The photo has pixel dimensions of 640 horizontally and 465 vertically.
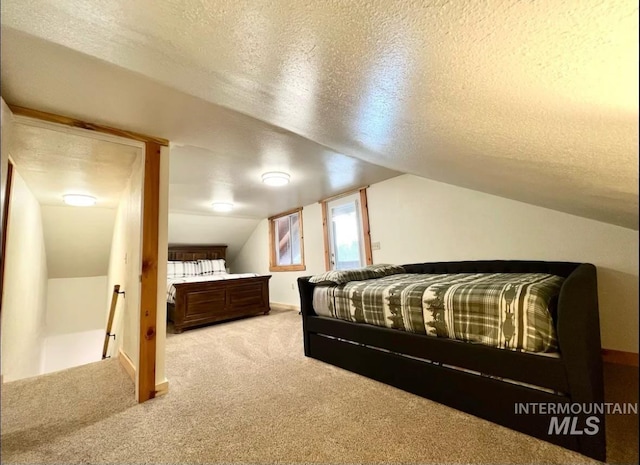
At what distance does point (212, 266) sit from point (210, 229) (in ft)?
2.53

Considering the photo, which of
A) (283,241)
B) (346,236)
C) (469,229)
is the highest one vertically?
(283,241)

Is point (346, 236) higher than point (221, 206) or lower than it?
lower

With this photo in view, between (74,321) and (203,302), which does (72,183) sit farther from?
(74,321)

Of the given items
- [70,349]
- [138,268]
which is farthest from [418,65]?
[70,349]

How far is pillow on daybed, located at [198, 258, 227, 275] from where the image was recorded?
214 inches

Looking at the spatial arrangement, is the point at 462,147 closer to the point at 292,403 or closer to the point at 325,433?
the point at 325,433

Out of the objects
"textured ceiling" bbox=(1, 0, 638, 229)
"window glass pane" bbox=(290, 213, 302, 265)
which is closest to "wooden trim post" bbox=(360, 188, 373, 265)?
"window glass pane" bbox=(290, 213, 302, 265)

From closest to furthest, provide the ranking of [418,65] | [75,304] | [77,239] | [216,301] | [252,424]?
[418,65] < [252,424] < [77,239] < [216,301] < [75,304]

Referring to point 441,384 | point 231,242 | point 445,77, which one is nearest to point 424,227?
point 441,384

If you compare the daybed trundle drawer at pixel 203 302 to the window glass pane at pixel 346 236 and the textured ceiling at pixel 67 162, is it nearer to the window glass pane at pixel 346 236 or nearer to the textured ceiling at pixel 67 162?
the textured ceiling at pixel 67 162

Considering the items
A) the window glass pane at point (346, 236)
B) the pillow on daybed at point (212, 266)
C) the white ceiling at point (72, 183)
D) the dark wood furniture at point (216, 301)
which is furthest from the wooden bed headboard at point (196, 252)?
the window glass pane at point (346, 236)

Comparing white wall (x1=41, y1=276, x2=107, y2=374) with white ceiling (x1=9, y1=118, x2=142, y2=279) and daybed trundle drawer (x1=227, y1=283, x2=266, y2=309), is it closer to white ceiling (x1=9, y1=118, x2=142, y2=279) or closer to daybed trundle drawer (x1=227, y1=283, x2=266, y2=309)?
white ceiling (x1=9, y1=118, x2=142, y2=279)

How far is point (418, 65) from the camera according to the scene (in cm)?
73

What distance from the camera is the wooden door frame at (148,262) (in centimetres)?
184
